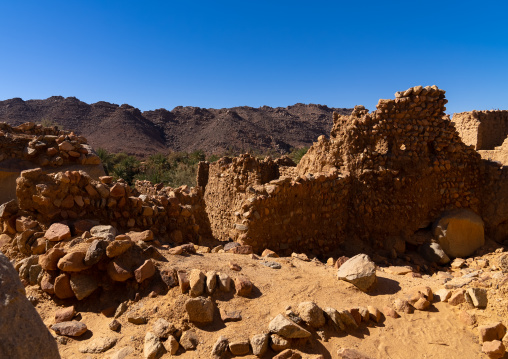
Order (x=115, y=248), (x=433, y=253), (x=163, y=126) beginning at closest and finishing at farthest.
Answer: (x=115, y=248), (x=433, y=253), (x=163, y=126)

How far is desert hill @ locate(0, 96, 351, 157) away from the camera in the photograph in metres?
53.9

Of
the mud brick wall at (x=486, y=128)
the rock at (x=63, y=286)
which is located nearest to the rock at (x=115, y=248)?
the rock at (x=63, y=286)

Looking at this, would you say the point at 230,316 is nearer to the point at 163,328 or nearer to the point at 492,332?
the point at 163,328

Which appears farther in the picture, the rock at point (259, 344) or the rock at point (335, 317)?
the rock at point (335, 317)

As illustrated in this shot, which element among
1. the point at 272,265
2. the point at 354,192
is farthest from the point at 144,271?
the point at 354,192

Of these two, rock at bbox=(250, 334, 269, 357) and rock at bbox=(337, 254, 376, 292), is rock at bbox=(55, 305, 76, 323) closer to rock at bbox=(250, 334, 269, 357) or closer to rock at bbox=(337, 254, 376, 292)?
rock at bbox=(250, 334, 269, 357)

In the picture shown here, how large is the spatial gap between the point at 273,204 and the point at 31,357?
175 inches

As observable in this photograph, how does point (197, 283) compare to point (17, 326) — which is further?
point (197, 283)

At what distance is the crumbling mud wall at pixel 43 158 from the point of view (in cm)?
591

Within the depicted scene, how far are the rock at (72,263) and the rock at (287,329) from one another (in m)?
1.68

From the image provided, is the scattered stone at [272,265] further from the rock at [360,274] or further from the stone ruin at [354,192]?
the stone ruin at [354,192]

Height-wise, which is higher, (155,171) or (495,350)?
(155,171)

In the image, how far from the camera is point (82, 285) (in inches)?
116

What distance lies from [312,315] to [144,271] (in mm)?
1458
